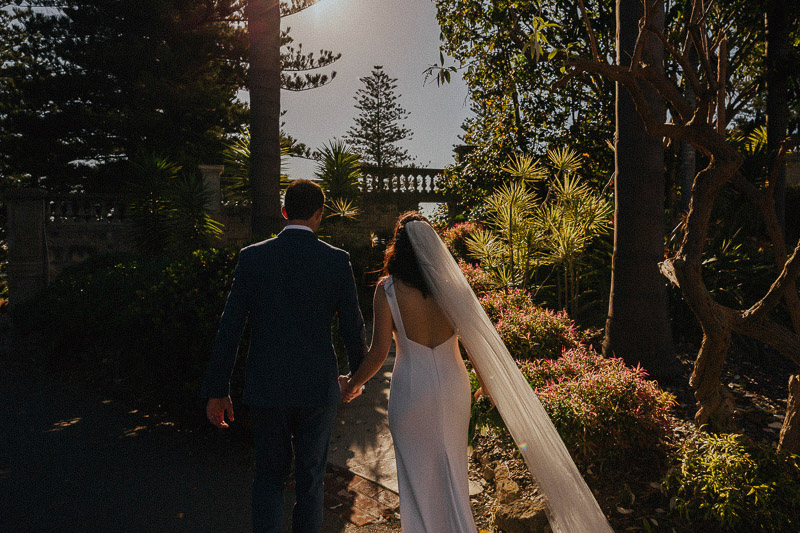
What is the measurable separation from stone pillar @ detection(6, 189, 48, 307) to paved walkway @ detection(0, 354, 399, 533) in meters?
8.01

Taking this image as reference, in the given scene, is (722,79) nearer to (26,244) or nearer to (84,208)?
(26,244)

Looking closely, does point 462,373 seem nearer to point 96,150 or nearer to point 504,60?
point 504,60

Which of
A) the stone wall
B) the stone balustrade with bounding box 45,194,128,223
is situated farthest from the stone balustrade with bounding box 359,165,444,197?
the stone balustrade with bounding box 45,194,128,223

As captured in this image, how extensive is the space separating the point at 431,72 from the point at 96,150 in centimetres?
1865

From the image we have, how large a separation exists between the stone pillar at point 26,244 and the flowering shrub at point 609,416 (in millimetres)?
13606

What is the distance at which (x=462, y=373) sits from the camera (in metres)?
3.01

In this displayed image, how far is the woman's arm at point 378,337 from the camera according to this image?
2.91 meters

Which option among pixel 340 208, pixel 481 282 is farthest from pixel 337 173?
pixel 481 282

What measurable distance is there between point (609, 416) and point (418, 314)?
169 cm

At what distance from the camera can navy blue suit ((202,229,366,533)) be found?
115 inches

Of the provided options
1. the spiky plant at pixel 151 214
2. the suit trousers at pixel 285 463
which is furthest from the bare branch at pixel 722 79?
the spiky plant at pixel 151 214

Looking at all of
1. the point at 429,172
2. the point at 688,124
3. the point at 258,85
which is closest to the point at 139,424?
the point at 258,85

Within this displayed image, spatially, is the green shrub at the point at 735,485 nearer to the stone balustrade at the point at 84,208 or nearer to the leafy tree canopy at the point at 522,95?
the leafy tree canopy at the point at 522,95

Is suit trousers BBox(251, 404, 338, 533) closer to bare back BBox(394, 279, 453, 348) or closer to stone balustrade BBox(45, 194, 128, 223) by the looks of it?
bare back BBox(394, 279, 453, 348)
